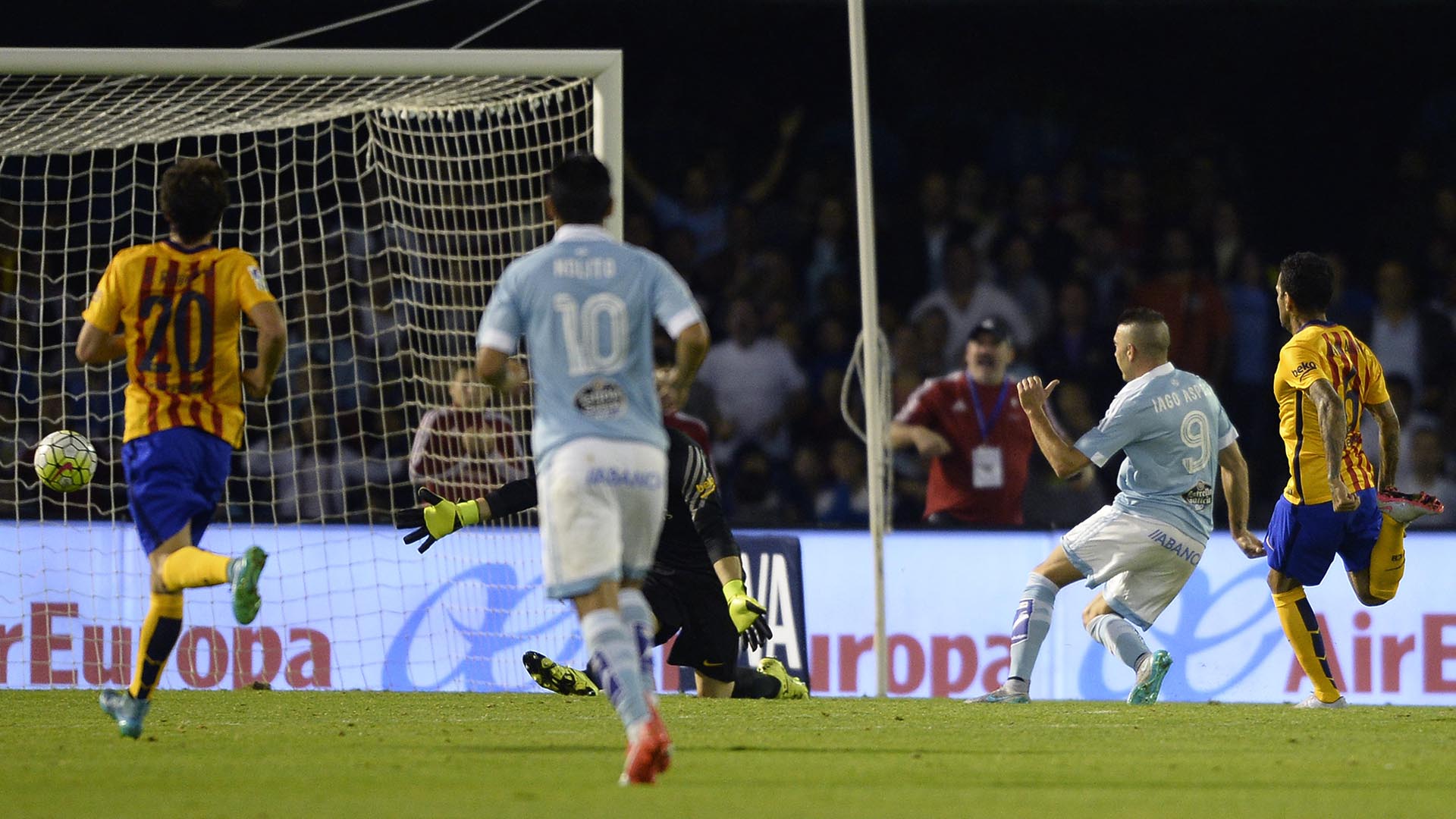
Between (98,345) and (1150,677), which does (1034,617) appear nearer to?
(1150,677)

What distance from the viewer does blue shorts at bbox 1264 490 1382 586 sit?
840 cm

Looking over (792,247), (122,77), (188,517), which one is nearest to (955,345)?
(792,247)

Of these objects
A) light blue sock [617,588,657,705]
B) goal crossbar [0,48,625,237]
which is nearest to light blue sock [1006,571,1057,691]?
goal crossbar [0,48,625,237]

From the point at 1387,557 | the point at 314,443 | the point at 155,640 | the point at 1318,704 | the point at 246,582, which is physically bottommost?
the point at 1318,704

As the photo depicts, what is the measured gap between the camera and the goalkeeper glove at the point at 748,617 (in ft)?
26.6

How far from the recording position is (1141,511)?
8.66 metres

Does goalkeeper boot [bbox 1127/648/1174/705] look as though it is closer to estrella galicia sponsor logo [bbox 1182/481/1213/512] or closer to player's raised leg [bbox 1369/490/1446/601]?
estrella galicia sponsor logo [bbox 1182/481/1213/512]

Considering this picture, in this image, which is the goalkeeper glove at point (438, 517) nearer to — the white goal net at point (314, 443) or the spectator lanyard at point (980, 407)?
the white goal net at point (314, 443)

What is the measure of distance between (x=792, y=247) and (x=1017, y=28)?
299 centimetres

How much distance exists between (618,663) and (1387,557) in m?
4.38

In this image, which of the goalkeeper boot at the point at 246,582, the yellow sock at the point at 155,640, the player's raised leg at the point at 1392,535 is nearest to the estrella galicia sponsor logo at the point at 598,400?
the goalkeeper boot at the point at 246,582

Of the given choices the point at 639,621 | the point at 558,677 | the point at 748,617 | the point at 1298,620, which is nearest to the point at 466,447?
the point at 558,677

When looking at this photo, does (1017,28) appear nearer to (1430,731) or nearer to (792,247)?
(792,247)

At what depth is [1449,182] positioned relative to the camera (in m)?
Result: 15.8
